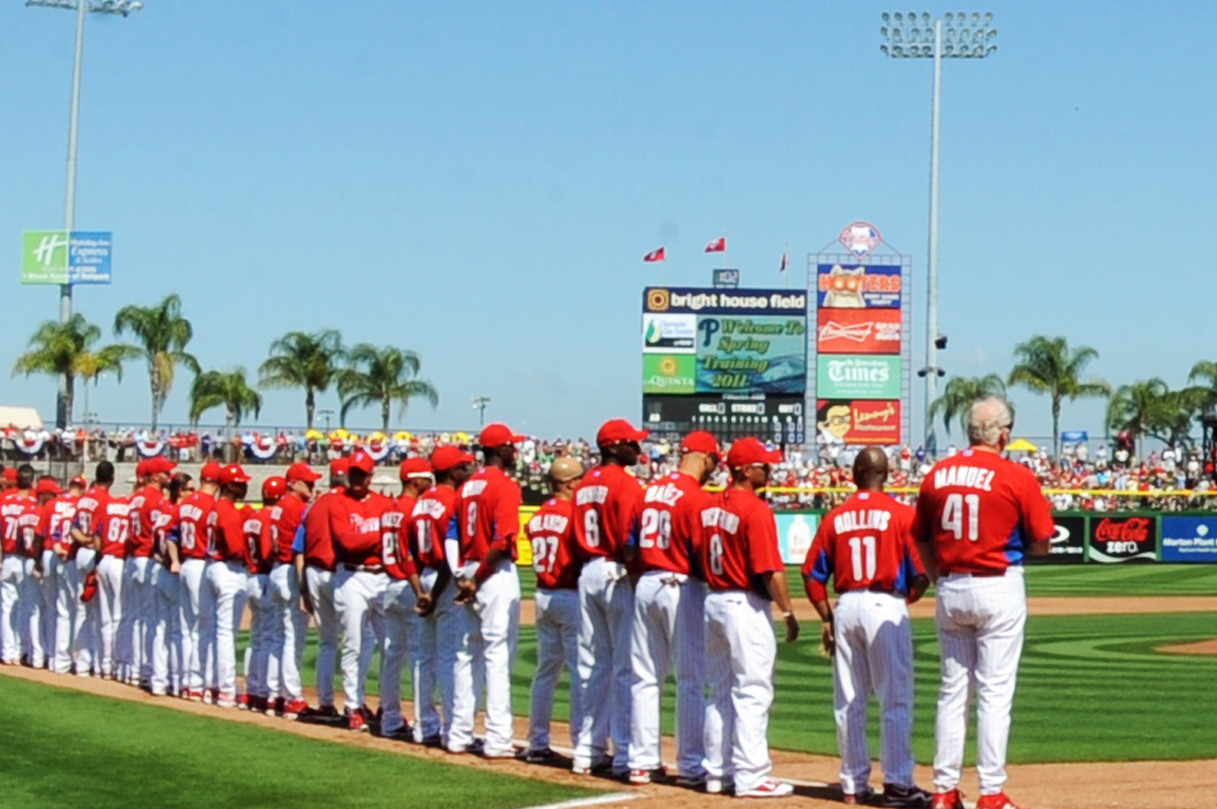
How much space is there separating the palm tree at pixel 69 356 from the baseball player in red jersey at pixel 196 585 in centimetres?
4175

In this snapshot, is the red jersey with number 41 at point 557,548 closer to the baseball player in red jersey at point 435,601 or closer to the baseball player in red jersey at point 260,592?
the baseball player in red jersey at point 435,601

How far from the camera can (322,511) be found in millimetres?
13430

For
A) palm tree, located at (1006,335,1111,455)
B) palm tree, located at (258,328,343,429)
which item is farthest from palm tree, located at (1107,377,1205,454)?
palm tree, located at (258,328,343,429)

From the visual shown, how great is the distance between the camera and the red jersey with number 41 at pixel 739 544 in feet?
31.9

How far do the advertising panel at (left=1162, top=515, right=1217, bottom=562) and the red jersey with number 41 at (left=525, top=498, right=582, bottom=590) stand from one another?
31.0m

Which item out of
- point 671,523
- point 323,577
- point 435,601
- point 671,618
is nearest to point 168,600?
point 323,577

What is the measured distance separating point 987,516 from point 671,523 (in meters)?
2.11

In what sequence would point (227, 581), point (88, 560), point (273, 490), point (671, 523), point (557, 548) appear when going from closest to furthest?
1. point (671, 523)
2. point (557, 548)
3. point (273, 490)
4. point (227, 581)
5. point (88, 560)

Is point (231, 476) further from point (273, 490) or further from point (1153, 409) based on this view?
point (1153, 409)

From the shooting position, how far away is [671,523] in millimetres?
10242

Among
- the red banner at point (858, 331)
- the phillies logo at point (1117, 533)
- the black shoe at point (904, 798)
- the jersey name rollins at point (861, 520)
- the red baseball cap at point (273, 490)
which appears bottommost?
the black shoe at point (904, 798)

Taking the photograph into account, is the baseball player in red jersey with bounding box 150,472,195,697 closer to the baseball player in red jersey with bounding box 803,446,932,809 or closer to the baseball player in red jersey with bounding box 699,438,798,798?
the baseball player in red jersey with bounding box 699,438,798,798

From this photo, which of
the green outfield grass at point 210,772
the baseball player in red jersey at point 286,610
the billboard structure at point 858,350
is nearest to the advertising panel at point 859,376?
the billboard structure at point 858,350

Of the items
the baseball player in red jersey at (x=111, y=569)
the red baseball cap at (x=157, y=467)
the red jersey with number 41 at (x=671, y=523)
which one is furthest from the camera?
the red baseball cap at (x=157, y=467)
